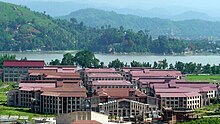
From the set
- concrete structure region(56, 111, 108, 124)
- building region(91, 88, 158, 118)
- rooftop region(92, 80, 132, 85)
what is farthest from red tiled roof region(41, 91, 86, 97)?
concrete structure region(56, 111, 108, 124)

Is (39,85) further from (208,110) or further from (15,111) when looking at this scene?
(208,110)

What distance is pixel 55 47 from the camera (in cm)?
8069

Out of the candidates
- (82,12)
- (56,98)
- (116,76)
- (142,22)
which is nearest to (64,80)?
(116,76)

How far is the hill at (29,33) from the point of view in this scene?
79000mm

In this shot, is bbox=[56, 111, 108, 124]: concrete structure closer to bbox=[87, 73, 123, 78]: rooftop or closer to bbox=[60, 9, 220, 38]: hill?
bbox=[87, 73, 123, 78]: rooftop

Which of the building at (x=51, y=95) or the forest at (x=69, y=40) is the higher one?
the forest at (x=69, y=40)

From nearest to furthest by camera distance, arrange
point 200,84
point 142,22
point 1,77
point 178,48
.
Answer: point 200,84 < point 1,77 < point 178,48 < point 142,22

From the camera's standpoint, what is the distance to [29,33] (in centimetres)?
8194

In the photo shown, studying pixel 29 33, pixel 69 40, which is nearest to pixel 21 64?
pixel 29 33

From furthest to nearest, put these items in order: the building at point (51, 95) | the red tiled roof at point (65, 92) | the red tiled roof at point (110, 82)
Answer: the red tiled roof at point (110, 82), the red tiled roof at point (65, 92), the building at point (51, 95)

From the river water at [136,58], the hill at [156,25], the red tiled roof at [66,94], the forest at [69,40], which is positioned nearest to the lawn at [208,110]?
the red tiled roof at [66,94]

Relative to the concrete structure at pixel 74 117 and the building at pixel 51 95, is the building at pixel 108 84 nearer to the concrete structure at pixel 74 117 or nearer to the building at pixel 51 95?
the building at pixel 51 95

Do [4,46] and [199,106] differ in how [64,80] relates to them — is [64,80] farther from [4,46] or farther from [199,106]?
[4,46]

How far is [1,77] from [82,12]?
124 metres
